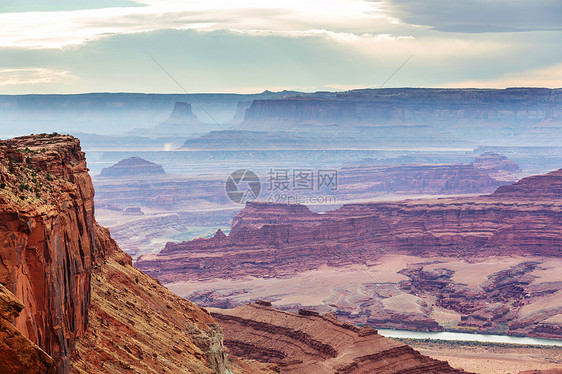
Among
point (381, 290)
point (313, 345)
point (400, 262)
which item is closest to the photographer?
point (313, 345)

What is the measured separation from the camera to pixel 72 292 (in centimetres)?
2297

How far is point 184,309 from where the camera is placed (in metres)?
40.0

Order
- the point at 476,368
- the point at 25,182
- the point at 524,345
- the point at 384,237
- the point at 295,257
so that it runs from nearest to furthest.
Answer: the point at 25,182 < the point at 476,368 < the point at 524,345 < the point at 295,257 < the point at 384,237

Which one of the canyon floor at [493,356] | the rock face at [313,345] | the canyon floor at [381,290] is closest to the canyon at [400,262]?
the canyon floor at [381,290]

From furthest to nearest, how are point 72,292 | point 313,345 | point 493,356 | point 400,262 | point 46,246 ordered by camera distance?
point 400,262 → point 493,356 → point 313,345 → point 72,292 → point 46,246

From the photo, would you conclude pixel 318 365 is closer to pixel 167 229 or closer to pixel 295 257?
pixel 295 257

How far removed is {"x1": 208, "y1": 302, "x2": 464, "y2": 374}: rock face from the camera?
51.4 m

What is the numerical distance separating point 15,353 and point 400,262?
120644 mm

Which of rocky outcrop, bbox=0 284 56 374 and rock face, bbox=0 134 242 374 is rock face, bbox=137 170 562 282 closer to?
rock face, bbox=0 134 242 374

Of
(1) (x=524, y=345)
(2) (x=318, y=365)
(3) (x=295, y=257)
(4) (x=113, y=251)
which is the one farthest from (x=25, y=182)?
(3) (x=295, y=257)

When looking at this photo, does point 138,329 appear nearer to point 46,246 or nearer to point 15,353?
point 46,246

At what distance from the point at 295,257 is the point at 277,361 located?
76.1 m

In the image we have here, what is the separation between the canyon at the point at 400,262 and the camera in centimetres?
9950

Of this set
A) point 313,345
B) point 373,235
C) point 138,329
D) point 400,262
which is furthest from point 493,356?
point 373,235
